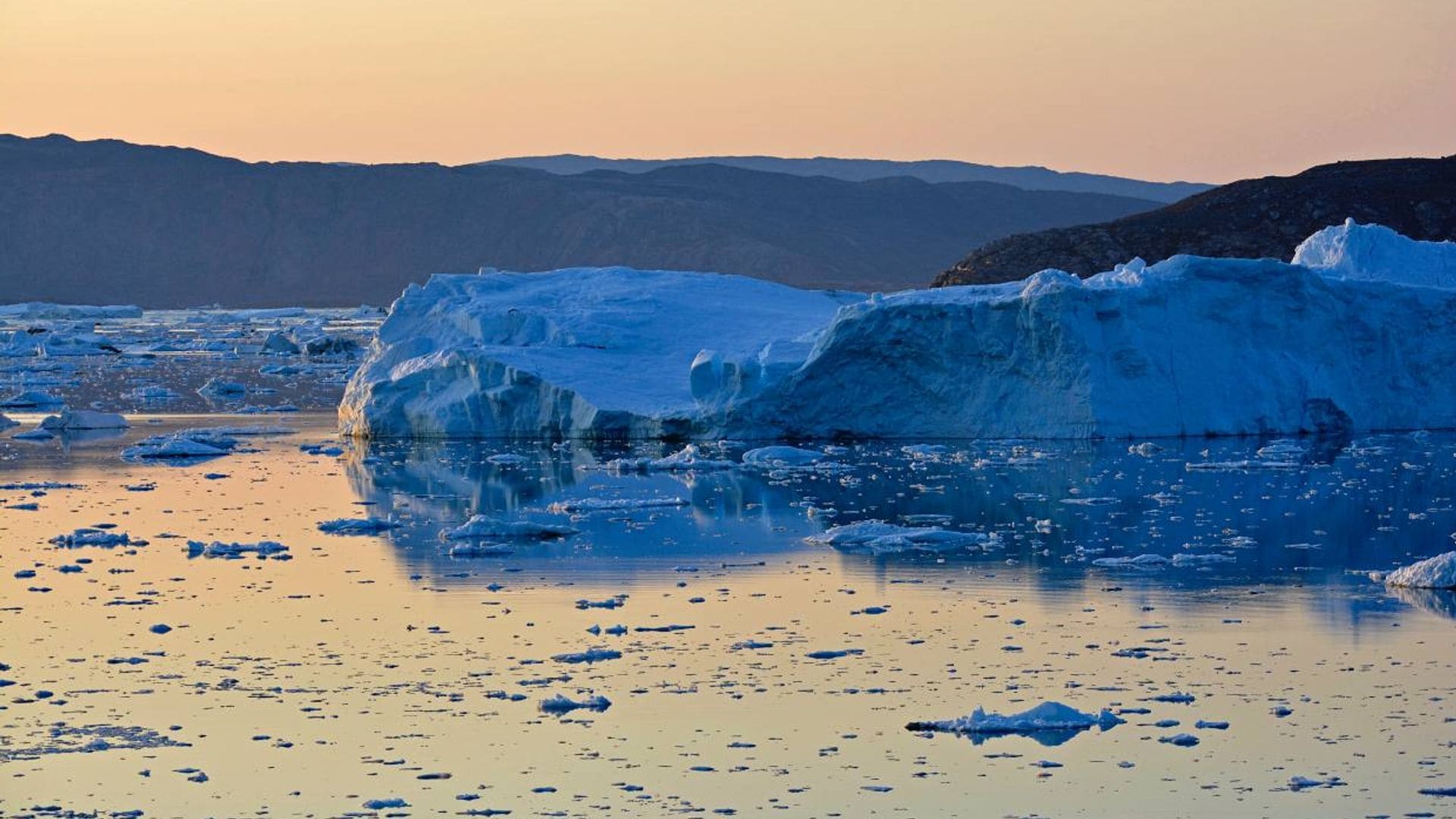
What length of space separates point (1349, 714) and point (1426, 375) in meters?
13.1

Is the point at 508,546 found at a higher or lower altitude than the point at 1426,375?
lower

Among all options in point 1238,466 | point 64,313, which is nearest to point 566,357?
point 1238,466

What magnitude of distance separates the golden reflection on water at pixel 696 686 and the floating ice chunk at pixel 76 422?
9470mm

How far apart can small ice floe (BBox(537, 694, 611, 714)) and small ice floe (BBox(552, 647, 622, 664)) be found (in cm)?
82

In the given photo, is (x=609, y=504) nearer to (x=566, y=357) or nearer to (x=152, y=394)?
(x=566, y=357)

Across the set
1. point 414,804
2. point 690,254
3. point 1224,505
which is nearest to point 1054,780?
point 414,804

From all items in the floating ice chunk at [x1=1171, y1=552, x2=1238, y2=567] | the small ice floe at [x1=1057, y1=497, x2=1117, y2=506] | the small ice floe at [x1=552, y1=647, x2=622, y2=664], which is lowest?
the small ice floe at [x1=552, y1=647, x2=622, y2=664]

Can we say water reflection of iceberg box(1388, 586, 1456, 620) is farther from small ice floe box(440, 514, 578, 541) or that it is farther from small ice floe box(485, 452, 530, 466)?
small ice floe box(485, 452, 530, 466)

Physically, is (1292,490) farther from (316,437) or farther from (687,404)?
(316,437)

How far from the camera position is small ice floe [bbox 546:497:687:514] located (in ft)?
45.1

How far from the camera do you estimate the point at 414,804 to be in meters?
6.34

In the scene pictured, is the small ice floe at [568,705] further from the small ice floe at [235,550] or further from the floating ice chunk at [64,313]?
the floating ice chunk at [64,313]

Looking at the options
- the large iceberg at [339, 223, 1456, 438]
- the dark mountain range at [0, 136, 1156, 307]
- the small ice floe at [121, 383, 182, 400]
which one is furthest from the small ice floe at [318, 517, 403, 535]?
the dark mountain range at [0, 136, 1156, 307]

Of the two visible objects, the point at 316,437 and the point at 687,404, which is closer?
the point at 687,404
